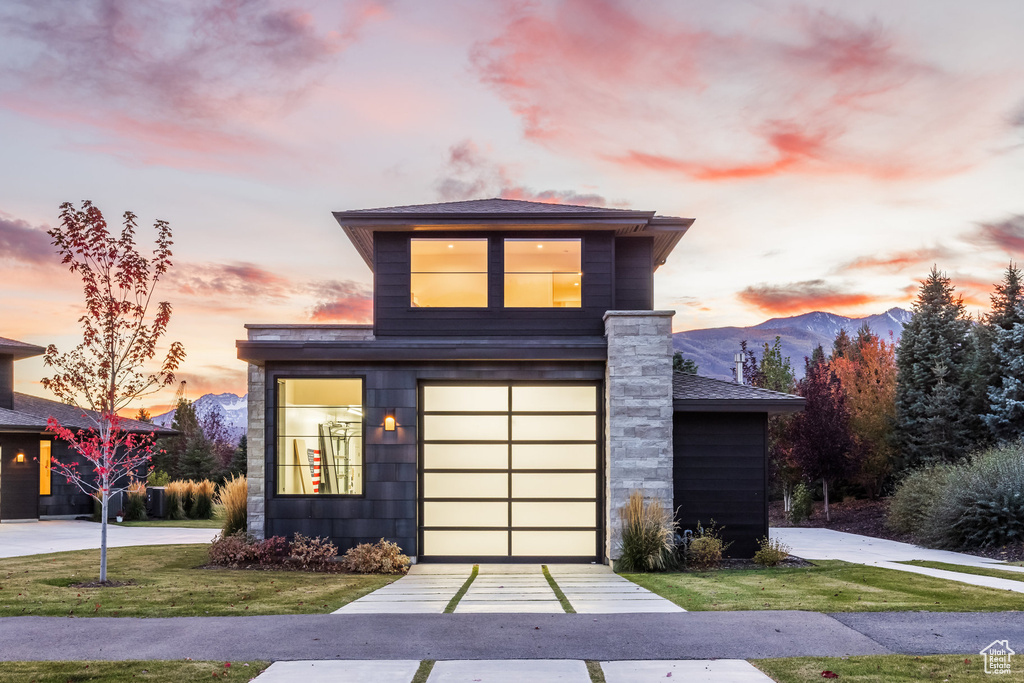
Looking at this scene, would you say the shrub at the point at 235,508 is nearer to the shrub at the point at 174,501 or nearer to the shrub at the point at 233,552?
the shrub at the point at 233,552

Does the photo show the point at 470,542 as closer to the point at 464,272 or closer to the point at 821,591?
the point at 464,272

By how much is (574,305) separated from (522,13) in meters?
5.69

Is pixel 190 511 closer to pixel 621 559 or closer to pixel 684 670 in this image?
pixel 621 559

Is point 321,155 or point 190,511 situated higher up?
point 321,155

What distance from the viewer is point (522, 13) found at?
46.4 feet

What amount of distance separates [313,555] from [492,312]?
510 cm

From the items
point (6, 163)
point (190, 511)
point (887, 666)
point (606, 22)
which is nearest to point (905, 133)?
A: point (606, 22)

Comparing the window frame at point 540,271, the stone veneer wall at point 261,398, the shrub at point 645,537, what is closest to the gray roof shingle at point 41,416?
the stone veneer wall at point 261,398

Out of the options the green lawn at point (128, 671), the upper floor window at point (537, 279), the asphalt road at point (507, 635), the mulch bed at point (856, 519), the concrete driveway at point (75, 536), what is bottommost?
the mulch bed at point (856, 519)

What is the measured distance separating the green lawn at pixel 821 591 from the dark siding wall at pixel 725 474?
1.22 meters

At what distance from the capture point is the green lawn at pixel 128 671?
530cm

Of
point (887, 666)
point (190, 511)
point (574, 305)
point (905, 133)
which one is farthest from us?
point (190, 511)

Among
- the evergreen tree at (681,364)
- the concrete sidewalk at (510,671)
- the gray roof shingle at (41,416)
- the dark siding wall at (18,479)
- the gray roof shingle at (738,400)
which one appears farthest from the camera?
the evergreen tree at (681,364)

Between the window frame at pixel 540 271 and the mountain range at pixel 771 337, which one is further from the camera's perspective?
the mountain range at pixel 771 337
